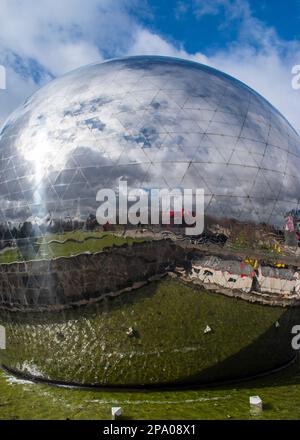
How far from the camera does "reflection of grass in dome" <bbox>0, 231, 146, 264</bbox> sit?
780cm

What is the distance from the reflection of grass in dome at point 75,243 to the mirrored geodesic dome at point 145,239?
0.06ft

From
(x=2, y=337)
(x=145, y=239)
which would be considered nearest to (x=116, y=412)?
(x=145, y=239)

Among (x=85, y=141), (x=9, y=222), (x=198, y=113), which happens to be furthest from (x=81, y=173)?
(x=198, y=113)

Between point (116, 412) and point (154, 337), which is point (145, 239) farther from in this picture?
point (116, 412)

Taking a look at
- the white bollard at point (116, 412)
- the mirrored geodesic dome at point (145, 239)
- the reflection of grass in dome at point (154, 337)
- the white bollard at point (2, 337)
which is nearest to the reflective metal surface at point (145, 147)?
the mirrored geodesic dome at point (145, 239)

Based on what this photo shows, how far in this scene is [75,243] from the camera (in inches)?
313

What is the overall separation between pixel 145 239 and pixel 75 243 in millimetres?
1272

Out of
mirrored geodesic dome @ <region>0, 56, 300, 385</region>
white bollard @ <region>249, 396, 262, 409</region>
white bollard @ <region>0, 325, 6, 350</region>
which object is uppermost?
mirrored geodesic dome @ <region>0, 56, 300, 385</region>

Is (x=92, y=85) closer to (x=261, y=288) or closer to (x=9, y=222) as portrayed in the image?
(x=9, y=222)

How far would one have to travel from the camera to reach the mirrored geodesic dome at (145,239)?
784 centimetres

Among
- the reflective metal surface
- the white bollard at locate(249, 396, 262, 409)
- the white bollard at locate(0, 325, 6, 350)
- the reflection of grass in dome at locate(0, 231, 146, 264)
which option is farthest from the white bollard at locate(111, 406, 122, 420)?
the white bollard at locate(0, 325, 6, 350)

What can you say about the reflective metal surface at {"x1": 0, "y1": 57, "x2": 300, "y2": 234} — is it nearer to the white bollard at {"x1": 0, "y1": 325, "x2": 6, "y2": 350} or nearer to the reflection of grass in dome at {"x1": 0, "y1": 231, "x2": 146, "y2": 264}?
the reflection of grass in dome at {"x1": 0, "y1": 231, "x2": 146, "y2": 264}

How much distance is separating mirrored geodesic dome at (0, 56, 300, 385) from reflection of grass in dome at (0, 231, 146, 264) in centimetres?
2
